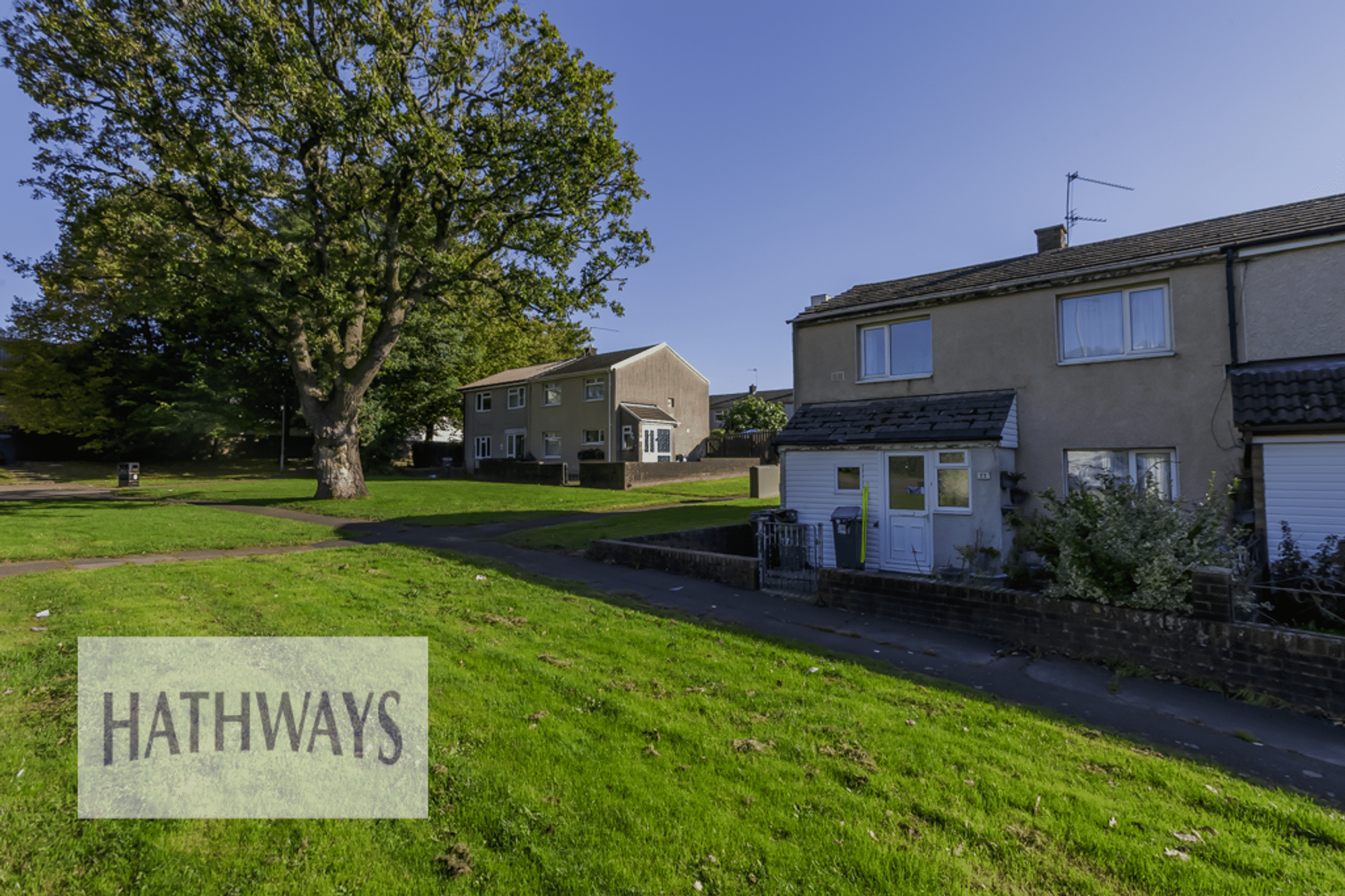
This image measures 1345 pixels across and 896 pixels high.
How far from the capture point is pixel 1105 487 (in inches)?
340

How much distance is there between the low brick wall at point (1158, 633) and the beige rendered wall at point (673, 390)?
1218 inches

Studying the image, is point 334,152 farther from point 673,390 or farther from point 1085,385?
point 673,390

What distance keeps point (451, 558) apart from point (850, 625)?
7.71 meters

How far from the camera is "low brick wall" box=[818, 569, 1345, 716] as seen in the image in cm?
619

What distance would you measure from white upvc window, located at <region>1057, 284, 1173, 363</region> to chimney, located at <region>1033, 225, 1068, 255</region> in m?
4.01

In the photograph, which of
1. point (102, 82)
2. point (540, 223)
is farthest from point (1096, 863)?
point (102, 82)

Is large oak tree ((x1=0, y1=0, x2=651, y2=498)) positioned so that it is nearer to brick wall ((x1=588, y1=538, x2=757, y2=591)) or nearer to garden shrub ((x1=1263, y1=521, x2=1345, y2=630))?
brick wall ((x1=588, y1=538, x2=757, y2=591))

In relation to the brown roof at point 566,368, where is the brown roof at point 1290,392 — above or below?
below

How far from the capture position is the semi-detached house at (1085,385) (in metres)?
9.94

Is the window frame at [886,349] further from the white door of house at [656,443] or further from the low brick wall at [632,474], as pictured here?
the white door of house at [656,443]

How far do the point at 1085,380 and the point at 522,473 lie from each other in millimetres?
28419

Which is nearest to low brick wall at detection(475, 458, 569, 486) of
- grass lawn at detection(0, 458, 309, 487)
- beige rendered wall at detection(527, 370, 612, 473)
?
beige rendered wall at detection(527, 370, 612, 473)

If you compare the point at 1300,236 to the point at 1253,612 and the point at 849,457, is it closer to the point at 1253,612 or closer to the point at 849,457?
the point at 1253,612

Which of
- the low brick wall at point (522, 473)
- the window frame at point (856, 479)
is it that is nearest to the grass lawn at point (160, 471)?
the low brick wall at point (522, 473)
